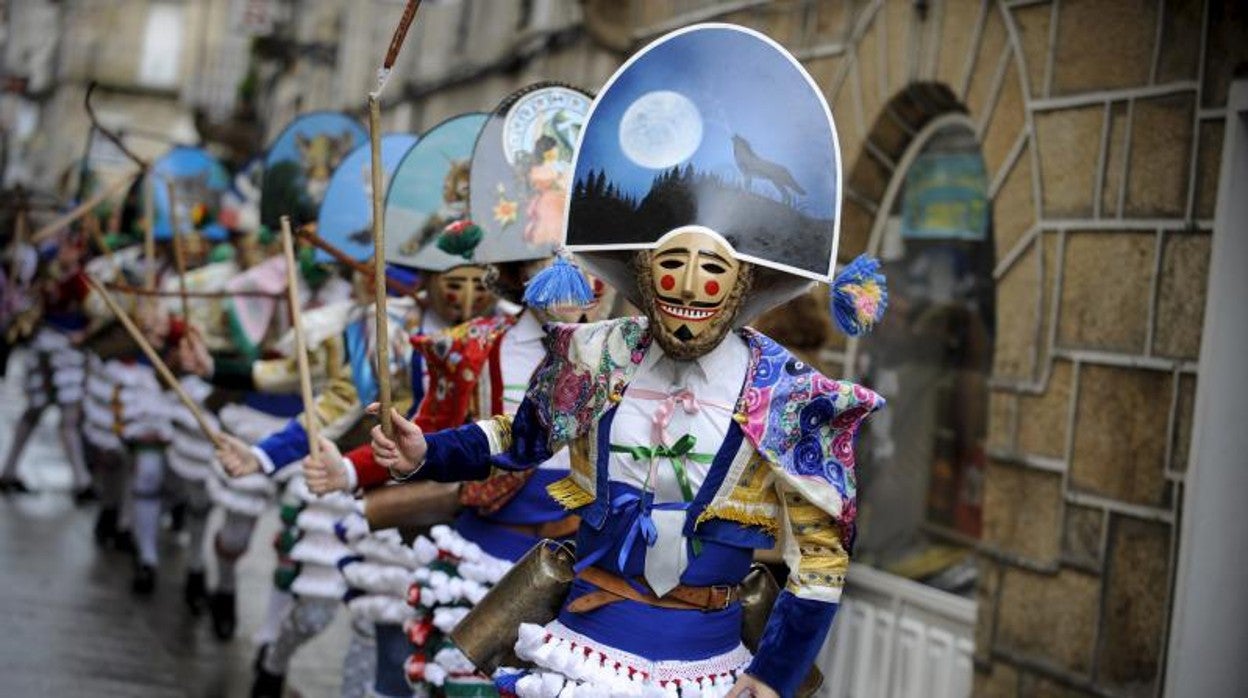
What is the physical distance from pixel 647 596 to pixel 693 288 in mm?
744

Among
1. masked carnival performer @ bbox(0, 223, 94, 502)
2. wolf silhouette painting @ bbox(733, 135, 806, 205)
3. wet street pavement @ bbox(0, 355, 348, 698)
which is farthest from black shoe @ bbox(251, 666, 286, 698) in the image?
masked carnival performer @ bbox(0, 223, 94, 502)

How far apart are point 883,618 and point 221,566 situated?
364 cm

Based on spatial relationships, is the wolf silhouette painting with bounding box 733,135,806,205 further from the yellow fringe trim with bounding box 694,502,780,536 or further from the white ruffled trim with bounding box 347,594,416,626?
the white ruffled trim with bounding box 347,594,416,626

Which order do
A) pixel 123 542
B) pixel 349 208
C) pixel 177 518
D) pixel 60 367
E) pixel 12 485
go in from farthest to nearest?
pixel 60 367 < pixel 12 485 < pixel 177 518 < pixel 123 542 < pixel 349 208

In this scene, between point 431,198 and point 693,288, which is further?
point 431,198

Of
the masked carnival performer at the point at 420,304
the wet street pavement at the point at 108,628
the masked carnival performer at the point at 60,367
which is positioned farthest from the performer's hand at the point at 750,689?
the masked carnival performer at the point at 60,367

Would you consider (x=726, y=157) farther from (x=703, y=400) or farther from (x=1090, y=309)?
(x=1090, y=309)

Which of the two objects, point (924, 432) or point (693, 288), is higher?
point (693, 288)

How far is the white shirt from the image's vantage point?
15.1 ft

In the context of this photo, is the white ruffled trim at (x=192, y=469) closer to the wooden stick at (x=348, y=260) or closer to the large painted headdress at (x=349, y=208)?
the large painted headdress at (x=349, y=208)

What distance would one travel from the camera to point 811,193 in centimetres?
457

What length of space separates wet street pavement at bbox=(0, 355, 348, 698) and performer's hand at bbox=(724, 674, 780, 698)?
4.57 metres

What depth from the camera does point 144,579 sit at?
36.7 feet

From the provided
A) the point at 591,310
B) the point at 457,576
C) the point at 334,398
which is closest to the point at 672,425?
the point at 591,310
